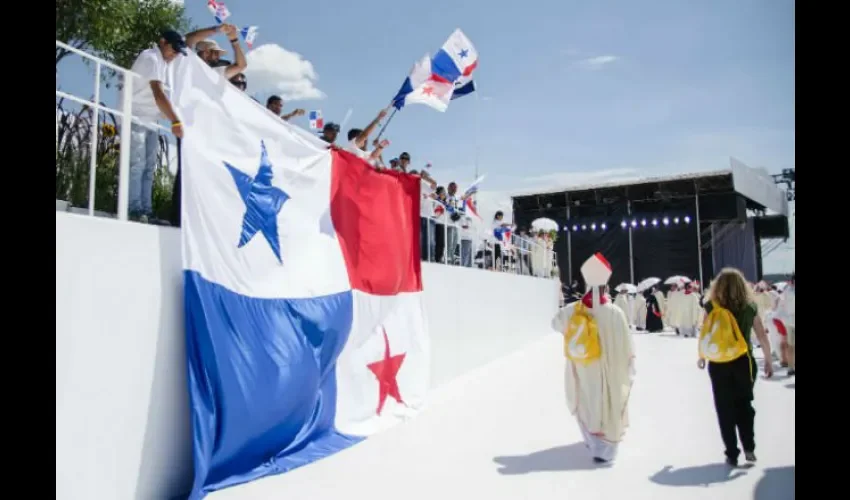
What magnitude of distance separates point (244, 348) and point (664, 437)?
4.48 metres

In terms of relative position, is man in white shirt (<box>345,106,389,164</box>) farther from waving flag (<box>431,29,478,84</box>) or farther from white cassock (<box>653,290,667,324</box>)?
white cassock (<box>653,290,667,324</box>)

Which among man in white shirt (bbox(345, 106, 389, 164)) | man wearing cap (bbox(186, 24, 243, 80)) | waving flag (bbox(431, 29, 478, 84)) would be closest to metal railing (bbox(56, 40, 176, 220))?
man wearing cap (bbox(186, 24, 243, 80))

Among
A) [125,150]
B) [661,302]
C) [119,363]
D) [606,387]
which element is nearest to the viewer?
[119,363]

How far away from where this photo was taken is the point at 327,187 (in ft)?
19.2

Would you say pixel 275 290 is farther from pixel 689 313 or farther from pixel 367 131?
pixel 689 313

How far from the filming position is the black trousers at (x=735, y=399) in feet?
16.1

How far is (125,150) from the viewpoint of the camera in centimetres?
397

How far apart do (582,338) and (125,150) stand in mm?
4224

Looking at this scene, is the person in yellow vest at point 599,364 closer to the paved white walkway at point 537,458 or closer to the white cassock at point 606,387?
the white cassock at point 606,387

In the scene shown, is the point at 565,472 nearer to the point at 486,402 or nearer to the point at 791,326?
the point at 486,402

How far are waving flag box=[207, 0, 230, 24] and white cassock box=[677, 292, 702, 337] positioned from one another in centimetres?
1794

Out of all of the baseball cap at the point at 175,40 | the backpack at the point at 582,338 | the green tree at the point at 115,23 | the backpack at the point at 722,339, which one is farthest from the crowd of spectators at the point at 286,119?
the green tree at the point at 115,23

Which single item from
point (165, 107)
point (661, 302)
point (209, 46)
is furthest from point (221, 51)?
point (661, 302)
